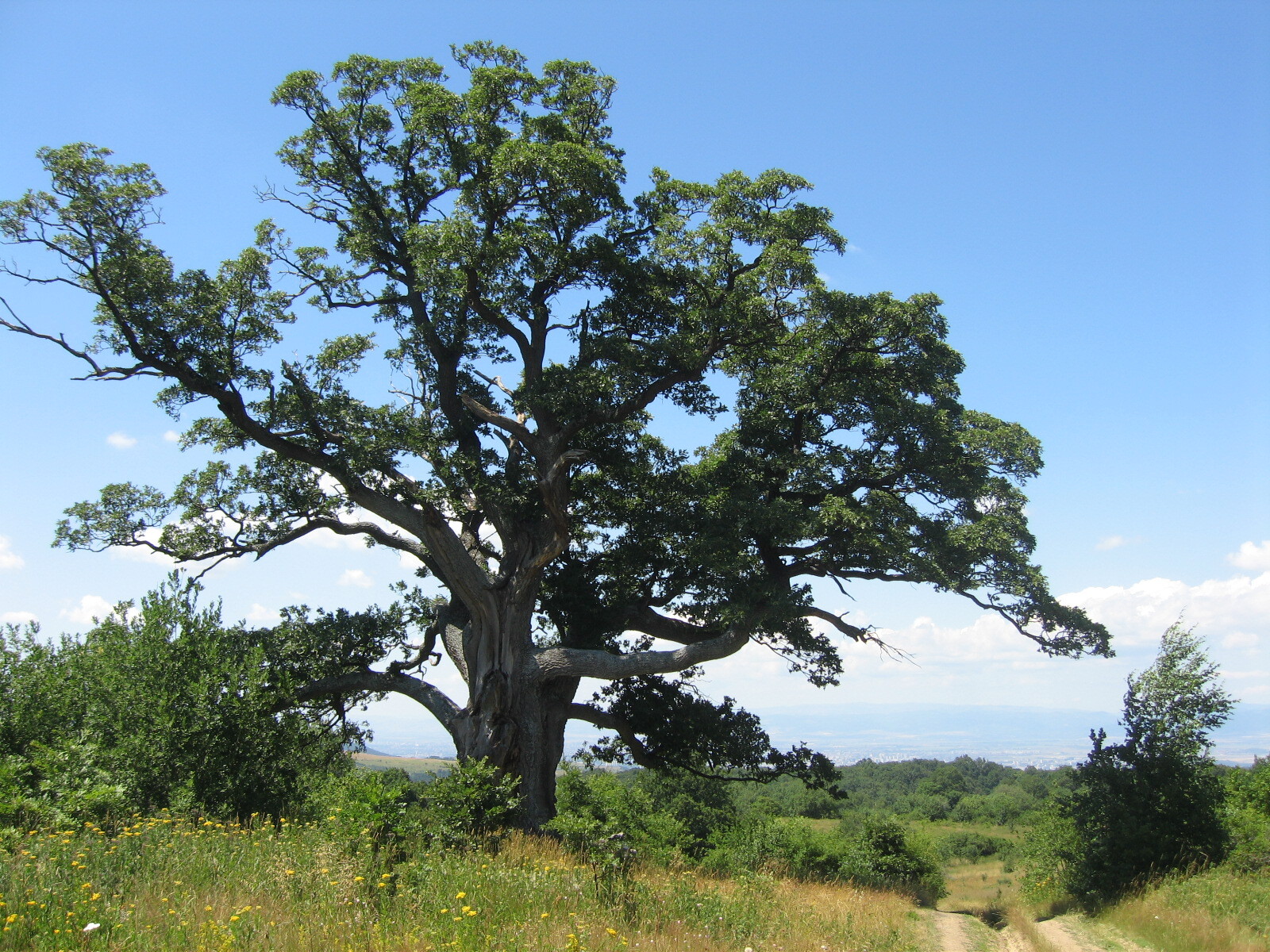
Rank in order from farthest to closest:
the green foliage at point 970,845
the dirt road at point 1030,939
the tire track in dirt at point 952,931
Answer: the green foliage at point 970,845
the tire track in dirt at point 952,931
the dirt road at point 1030,939

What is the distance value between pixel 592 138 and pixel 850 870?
23.4 meters

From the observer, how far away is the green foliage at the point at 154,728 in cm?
981

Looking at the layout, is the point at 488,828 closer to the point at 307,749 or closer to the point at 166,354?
the point at 307,749

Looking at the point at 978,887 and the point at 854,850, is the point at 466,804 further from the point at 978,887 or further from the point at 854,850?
the point at 978,887

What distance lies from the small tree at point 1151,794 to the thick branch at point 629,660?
314 inches

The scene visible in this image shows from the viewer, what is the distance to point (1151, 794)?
1549cm

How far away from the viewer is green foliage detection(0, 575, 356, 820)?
32.2 feet

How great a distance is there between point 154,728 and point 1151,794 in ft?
57.3

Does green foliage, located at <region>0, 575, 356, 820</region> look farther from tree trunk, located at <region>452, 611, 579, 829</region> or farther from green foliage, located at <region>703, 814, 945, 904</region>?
green foliage, located at <region>703, 814, 945, 904</region>

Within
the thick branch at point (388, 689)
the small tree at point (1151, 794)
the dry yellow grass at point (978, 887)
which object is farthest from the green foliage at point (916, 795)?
the thick branch at point (388, 689)

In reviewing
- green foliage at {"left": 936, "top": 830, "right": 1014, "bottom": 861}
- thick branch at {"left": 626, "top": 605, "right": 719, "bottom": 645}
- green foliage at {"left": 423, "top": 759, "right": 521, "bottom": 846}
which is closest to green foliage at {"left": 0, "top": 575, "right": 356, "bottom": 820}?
green foliage at {"left": 423, "top": 759, "right": 521, "bottom": 846}

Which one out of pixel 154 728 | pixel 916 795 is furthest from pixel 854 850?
pixel 916 795

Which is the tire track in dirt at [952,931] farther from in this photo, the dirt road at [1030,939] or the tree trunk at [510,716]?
the tree trunk at [510,716]

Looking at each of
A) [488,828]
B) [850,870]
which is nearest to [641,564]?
[488,828]
